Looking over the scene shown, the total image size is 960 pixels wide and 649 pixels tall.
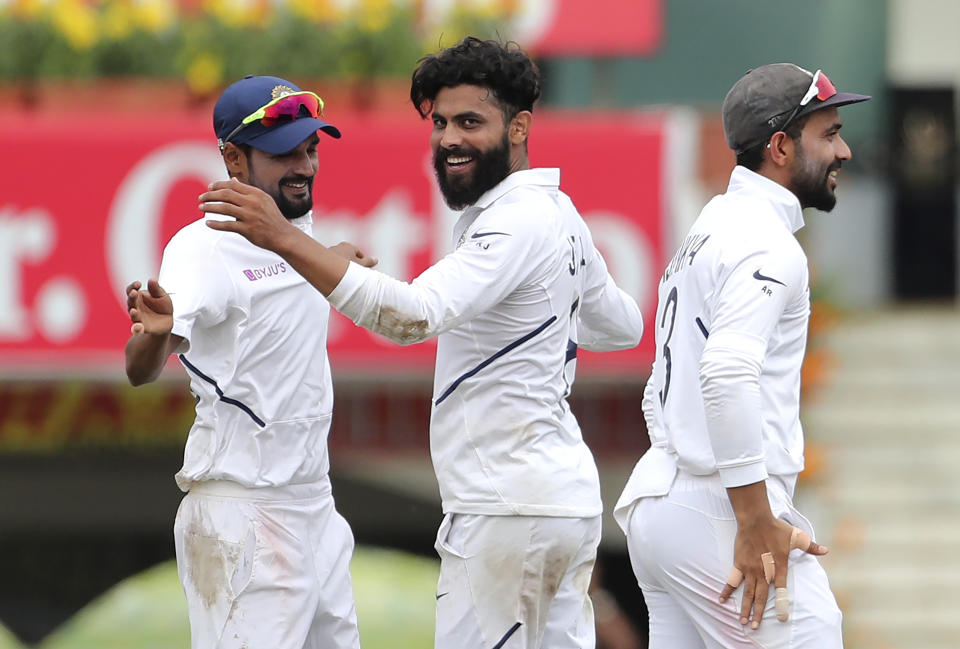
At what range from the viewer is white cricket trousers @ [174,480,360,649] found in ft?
15.2

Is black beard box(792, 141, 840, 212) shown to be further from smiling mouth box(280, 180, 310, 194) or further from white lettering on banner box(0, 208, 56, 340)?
white lettering on banner box(0, 208, 56, 340)

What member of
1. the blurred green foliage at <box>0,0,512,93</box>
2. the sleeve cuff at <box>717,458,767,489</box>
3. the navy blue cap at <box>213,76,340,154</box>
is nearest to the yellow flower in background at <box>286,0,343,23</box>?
the blurred green foliage at <box>0,0,512,93</box>

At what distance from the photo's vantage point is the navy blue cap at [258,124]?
184 inches

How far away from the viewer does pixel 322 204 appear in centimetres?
910

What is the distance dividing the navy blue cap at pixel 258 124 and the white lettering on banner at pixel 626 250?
446cm

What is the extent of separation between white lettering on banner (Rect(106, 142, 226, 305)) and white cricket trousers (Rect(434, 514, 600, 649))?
16.1ft

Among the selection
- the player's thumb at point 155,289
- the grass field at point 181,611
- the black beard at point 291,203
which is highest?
the black beard at point 291,203

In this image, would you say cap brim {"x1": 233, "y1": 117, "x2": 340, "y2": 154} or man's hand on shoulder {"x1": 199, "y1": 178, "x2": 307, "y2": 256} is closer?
man's hand on shoulder {"x1": 199, "y1": 178, "x2": 307, "y2": 256}

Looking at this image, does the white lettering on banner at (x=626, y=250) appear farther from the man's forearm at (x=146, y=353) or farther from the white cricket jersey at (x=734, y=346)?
the man's forearm at (x=146, y=353)

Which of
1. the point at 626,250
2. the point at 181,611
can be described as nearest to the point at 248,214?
the point at 626,250

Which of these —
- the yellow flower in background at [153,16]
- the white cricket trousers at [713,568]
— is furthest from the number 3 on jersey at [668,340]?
the yellow flower in background at [153,16]

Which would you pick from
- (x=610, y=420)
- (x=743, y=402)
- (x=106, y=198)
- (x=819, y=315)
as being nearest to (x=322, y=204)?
(x=106, y=198)

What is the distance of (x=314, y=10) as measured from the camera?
31.5ft

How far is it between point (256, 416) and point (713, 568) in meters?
1.33
